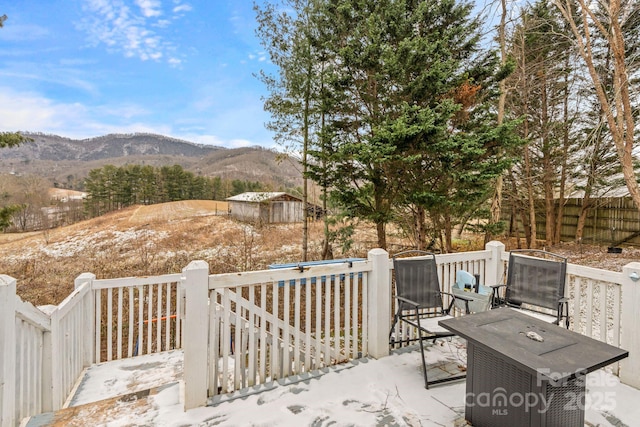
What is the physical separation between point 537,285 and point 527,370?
6.06 ft

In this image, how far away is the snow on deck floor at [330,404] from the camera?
2.03 meters

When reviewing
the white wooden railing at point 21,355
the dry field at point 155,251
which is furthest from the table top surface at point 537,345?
the dry field at point 155,251

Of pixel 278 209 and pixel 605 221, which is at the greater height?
pixel 278 209

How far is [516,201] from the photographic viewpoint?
35.7ft

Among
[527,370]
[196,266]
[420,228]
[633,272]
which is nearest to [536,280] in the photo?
[633,272]

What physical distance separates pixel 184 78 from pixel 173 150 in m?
49.9

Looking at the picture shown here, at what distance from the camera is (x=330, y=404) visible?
2244 millimetres

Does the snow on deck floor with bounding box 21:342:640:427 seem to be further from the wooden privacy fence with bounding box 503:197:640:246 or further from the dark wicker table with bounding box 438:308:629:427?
the wooden privacy fence with bounding box 503:197:640:246

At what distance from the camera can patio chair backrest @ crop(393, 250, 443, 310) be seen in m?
2.98

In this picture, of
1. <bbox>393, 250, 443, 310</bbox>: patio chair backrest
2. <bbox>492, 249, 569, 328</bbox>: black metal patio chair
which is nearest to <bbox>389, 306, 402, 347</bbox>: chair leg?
<bbox>393, 250, 443, 310</bbox>: patio chair backrest

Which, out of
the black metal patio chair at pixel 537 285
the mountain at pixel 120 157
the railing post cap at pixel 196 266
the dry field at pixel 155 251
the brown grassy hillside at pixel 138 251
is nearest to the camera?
the railing post cap at pixel 196 266

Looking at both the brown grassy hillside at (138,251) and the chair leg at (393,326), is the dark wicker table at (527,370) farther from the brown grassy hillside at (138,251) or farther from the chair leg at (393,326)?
the brown grassy hillside at (138,251)

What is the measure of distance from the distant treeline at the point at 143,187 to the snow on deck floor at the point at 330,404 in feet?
96.9

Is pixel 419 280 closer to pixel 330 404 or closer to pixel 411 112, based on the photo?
pixel 330 404
